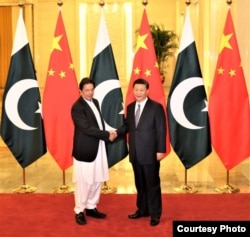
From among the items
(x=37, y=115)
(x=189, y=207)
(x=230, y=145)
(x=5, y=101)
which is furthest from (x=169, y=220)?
(x=5, y=101)

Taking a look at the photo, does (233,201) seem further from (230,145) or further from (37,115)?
(37,115)

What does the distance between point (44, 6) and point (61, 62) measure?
1525 centimetres

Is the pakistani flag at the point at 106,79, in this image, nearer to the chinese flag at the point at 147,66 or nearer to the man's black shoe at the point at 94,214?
the chinese flag at the point at 147,66

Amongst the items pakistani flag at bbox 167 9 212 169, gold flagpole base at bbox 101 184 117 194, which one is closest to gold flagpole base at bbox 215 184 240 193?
pakistani flag at bbox 167 9 212 169

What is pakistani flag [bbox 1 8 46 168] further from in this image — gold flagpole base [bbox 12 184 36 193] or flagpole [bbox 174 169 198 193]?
flagpole [bbox 174 169 198 193]

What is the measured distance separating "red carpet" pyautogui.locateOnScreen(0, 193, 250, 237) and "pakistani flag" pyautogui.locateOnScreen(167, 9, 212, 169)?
2.28 ft

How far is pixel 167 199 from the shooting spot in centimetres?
586

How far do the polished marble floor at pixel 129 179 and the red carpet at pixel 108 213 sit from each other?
0.40 metres

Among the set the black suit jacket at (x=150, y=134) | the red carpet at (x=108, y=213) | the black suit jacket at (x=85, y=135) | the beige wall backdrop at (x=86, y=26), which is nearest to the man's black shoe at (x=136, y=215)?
the red carpet at (x=108, y=213)

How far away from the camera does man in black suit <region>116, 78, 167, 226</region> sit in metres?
4.82

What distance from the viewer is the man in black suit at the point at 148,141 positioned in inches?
190

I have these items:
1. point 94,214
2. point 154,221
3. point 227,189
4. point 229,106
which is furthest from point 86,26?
point 154,221

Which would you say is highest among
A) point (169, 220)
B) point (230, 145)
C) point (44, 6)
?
point (44, 6)

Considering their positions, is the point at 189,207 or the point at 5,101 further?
the point at 5,101
